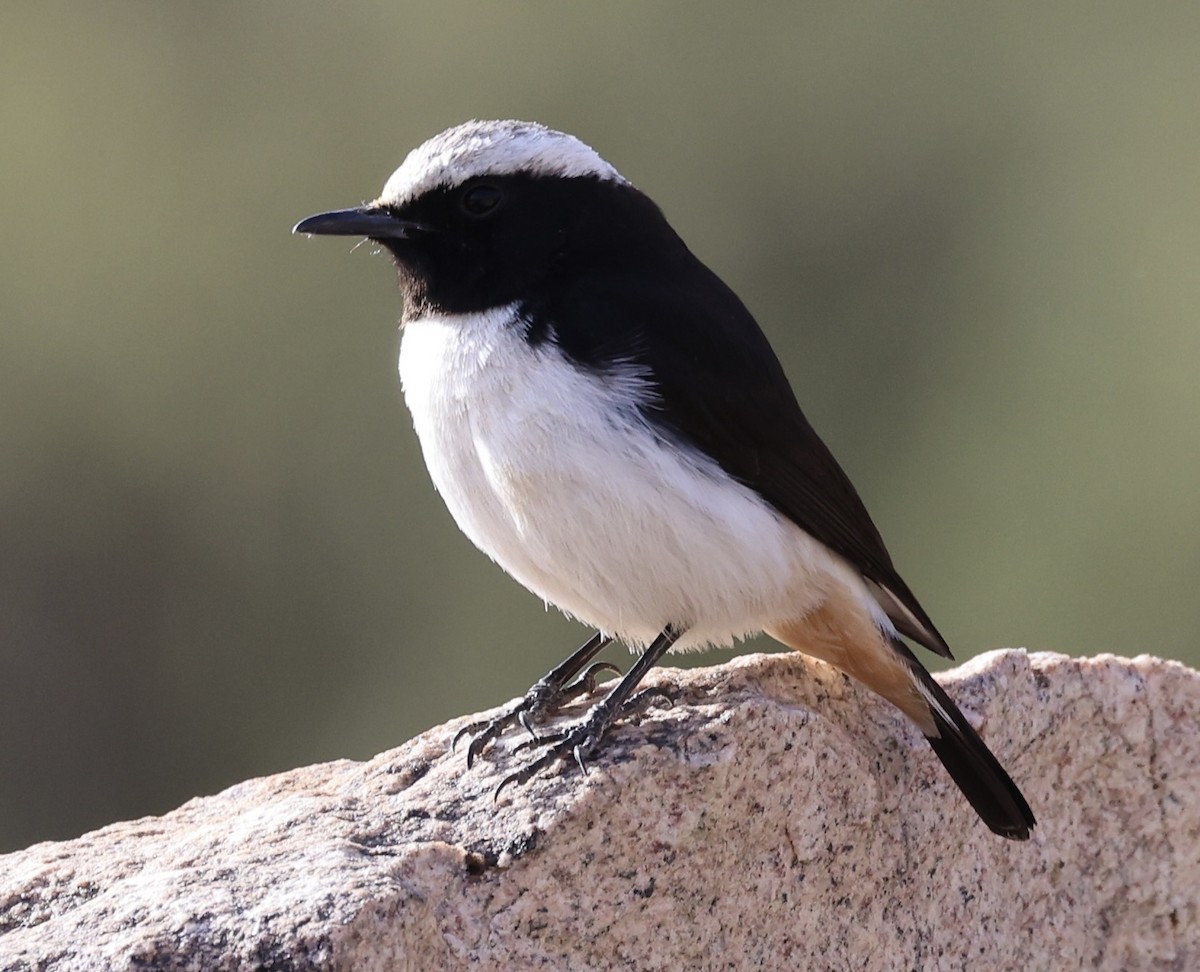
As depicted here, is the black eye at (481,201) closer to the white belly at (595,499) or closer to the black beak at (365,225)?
the black beak at (365,225)

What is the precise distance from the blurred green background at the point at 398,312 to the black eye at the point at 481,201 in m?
9.85

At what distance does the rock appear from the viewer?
12.7 ft

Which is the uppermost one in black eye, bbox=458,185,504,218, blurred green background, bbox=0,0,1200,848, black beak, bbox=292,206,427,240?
black beak, bbox=292,206,427,240

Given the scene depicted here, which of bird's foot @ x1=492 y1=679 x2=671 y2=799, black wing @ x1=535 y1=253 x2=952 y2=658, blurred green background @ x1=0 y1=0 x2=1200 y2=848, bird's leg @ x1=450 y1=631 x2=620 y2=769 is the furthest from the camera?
blurred green background @ x1=0 y1=0 x2=1200 y2=848

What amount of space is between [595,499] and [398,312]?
11879 millimetres

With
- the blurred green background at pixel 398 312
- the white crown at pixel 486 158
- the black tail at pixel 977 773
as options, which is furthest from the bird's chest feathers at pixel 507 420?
the blurred green background at pixel 398 312

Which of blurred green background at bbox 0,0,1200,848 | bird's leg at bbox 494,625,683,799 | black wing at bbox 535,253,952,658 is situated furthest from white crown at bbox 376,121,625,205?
blurred green background at bbox 0,0,1200,848

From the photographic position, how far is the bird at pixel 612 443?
471cm

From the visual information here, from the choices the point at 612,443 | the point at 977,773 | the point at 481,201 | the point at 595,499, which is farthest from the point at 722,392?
the point at 977,773

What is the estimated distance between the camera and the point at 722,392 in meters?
5.03

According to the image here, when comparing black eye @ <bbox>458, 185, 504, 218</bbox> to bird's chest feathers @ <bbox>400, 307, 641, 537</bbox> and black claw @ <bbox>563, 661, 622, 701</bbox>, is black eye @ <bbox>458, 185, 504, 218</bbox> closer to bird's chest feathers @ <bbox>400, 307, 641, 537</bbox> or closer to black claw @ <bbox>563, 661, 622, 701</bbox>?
bird's chest feathers @ <bbox>400, 307, 641, 537</bbox>

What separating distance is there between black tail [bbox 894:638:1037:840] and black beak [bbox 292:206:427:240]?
6.00ft

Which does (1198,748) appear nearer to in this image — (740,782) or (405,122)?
(740,782)

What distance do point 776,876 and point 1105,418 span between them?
448 inches
